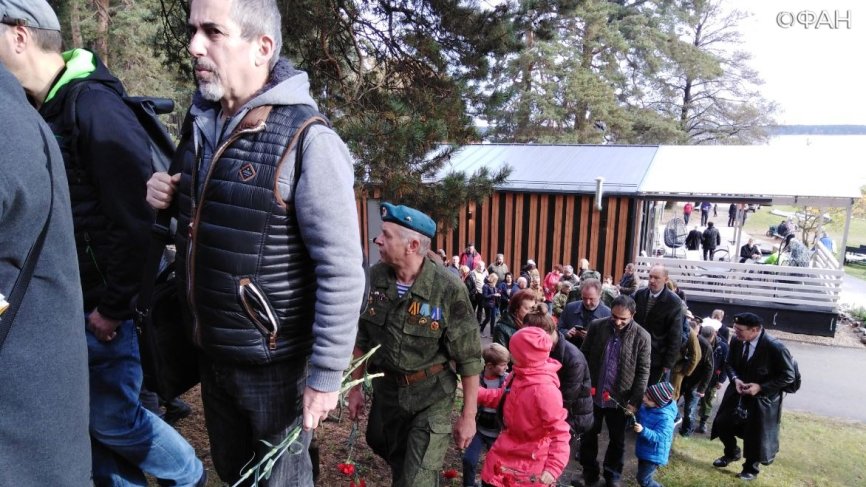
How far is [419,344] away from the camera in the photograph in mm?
3162

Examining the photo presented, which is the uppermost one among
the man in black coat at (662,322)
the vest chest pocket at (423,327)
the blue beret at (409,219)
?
the blue beret at (409,219)

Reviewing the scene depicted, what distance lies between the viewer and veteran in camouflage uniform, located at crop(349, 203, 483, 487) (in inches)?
123

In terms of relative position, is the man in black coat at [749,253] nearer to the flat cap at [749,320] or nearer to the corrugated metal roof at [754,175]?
the corrugated metal roof at [754,175]

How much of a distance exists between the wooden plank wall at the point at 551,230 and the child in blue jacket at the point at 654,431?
372 inches

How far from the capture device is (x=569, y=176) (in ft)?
49.8

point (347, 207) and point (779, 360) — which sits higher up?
point (347, 207)

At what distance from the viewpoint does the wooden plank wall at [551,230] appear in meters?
14.2

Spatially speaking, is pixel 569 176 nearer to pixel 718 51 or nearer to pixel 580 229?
pixel 580 229

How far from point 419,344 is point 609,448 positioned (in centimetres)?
258

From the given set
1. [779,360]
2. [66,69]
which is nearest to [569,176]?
[779,360]

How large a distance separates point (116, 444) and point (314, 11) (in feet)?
14.1

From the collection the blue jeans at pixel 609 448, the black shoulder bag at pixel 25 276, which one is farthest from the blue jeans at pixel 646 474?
the black shoulder bag at pixel 25 276

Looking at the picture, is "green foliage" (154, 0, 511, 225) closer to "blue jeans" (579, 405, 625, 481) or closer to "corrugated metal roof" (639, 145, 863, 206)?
"blue jeans" (579, 405, 625, 481)

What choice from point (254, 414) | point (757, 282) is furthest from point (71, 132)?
point (757, 282)
